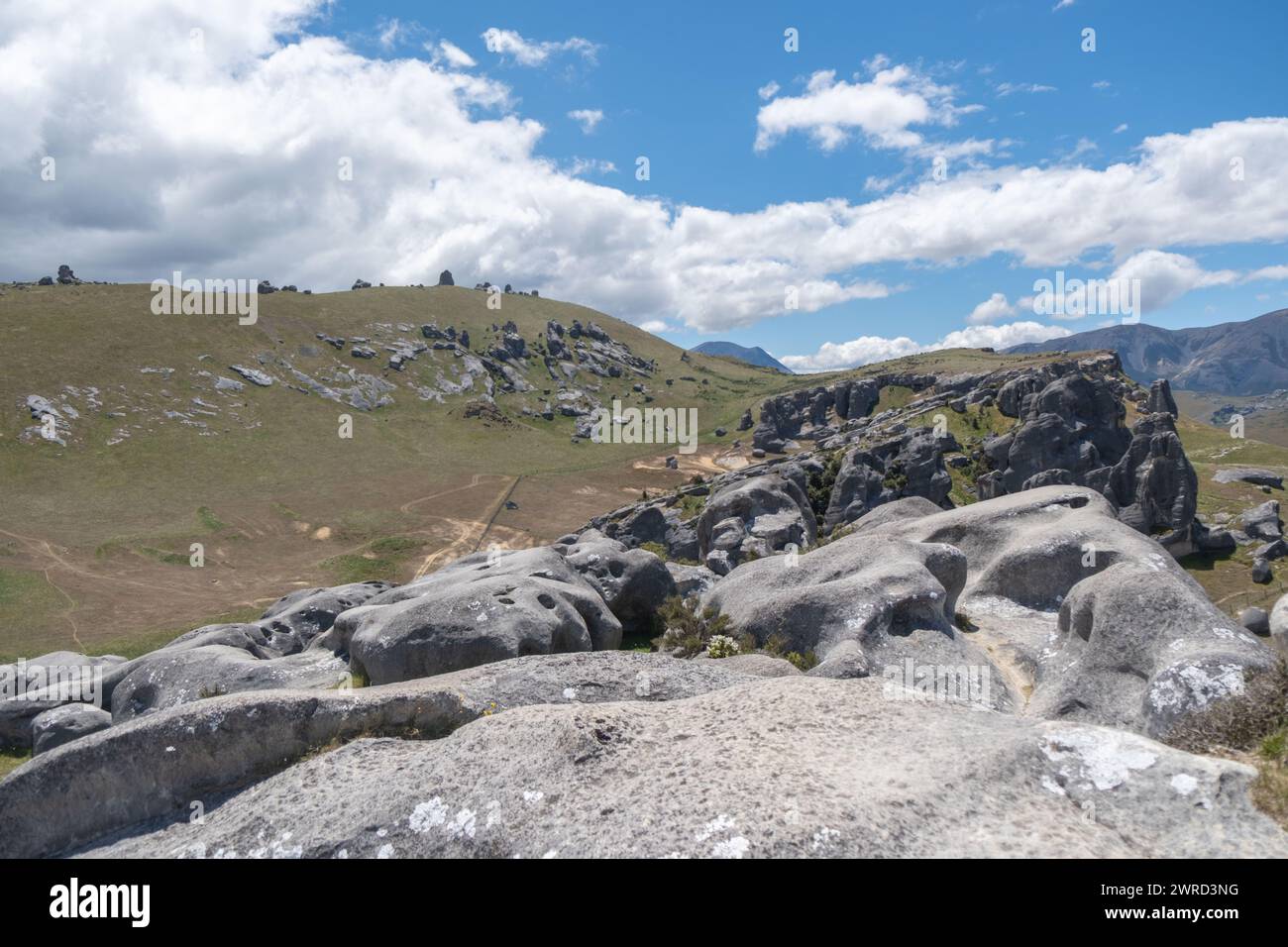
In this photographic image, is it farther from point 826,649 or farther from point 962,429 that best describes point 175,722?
point 962,429

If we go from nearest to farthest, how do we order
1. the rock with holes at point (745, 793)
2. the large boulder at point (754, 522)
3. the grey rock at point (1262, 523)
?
the rock with holes at point (745, 793) < the large boulder at point (754, 522) < the grey rock at point (1262, 523)

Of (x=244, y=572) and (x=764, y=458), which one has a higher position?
(x=764, y=458)

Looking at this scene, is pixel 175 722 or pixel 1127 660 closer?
pixel 175 722

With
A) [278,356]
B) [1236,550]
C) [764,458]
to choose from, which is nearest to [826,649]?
[1236,550]

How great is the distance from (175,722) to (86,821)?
1422mm

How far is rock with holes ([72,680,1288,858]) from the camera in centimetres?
683

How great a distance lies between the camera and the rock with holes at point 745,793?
269 inches

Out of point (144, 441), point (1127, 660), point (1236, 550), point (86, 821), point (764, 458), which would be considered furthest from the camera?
point (764, 458)

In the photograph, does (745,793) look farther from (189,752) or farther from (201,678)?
(201,678)

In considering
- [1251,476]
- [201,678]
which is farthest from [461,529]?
[1251,476]

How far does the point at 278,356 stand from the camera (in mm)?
158125

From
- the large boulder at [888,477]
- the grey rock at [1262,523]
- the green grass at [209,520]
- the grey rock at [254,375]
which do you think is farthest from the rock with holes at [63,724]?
the grey rock at [254,375]

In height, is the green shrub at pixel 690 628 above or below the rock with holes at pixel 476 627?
below

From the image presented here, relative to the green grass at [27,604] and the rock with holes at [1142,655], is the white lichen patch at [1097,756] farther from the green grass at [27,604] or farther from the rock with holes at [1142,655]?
the green grass at [27,604]
